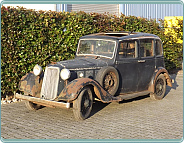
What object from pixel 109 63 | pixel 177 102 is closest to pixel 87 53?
pixel 109 63

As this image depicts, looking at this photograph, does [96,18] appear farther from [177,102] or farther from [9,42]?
[177,102]

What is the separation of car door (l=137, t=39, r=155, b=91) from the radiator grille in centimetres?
266

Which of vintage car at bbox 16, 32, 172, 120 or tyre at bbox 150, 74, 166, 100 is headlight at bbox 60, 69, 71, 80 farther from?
tyre at bbox 150, 74, 166, 100

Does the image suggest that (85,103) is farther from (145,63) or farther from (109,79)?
(145,63)

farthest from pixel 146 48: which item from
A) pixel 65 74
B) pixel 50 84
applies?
pixel 50 84

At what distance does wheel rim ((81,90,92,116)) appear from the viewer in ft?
19.7

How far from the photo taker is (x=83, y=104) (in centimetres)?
602

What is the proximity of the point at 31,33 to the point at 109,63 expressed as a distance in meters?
2.60

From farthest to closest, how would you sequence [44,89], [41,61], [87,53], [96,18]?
[96,18] < [41,61] < [87,53] < [44,89]

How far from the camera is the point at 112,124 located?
5.70 meters

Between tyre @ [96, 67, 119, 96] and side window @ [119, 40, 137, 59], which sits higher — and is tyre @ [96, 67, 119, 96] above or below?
below

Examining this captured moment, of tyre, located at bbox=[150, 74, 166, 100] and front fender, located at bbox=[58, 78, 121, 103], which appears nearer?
front fender, located at bbox=[58, 78, 121, 103]

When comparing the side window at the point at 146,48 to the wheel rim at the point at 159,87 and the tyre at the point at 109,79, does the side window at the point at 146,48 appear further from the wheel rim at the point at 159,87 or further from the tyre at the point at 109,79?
the tyre at the point at 109,79

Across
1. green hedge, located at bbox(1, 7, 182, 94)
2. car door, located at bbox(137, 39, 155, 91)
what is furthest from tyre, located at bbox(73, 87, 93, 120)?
green hedge, located at bbox(1, 7, 182, 94)
